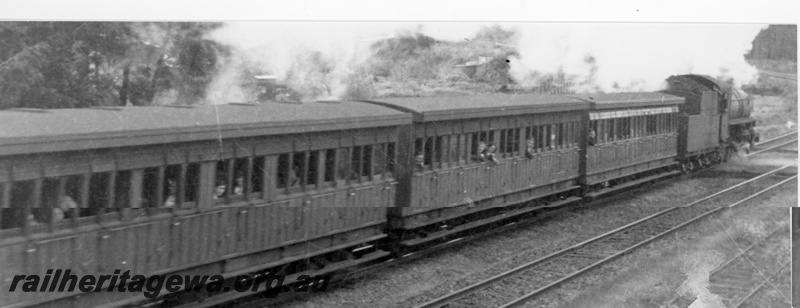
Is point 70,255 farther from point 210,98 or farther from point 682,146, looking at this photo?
point 682,146

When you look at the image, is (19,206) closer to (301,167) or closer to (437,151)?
(301,167)

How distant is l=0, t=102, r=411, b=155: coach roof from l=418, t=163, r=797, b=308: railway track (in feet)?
3.60

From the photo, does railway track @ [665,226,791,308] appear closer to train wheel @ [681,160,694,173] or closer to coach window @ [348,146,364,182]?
train wheel @ [681,160,694,173]

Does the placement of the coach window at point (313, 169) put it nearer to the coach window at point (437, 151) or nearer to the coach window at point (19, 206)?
the coach window at point (437, 151)

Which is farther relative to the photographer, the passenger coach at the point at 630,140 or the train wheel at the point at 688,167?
the train wheel at the point at 688,167

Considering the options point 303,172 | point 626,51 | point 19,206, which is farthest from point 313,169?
point 626,51

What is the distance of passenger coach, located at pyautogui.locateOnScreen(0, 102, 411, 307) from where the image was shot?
2336 millimetres

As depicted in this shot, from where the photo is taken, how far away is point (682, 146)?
4020 millimetres

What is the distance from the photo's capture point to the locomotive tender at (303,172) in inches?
93.5

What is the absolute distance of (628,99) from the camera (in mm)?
3412

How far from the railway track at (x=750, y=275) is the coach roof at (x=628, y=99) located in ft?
2.95

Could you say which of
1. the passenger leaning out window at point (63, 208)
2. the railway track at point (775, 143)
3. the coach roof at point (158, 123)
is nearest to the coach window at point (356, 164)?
the coach roof at point (158, 123)

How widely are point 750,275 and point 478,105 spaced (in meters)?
1.74

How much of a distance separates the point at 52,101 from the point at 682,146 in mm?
3374
